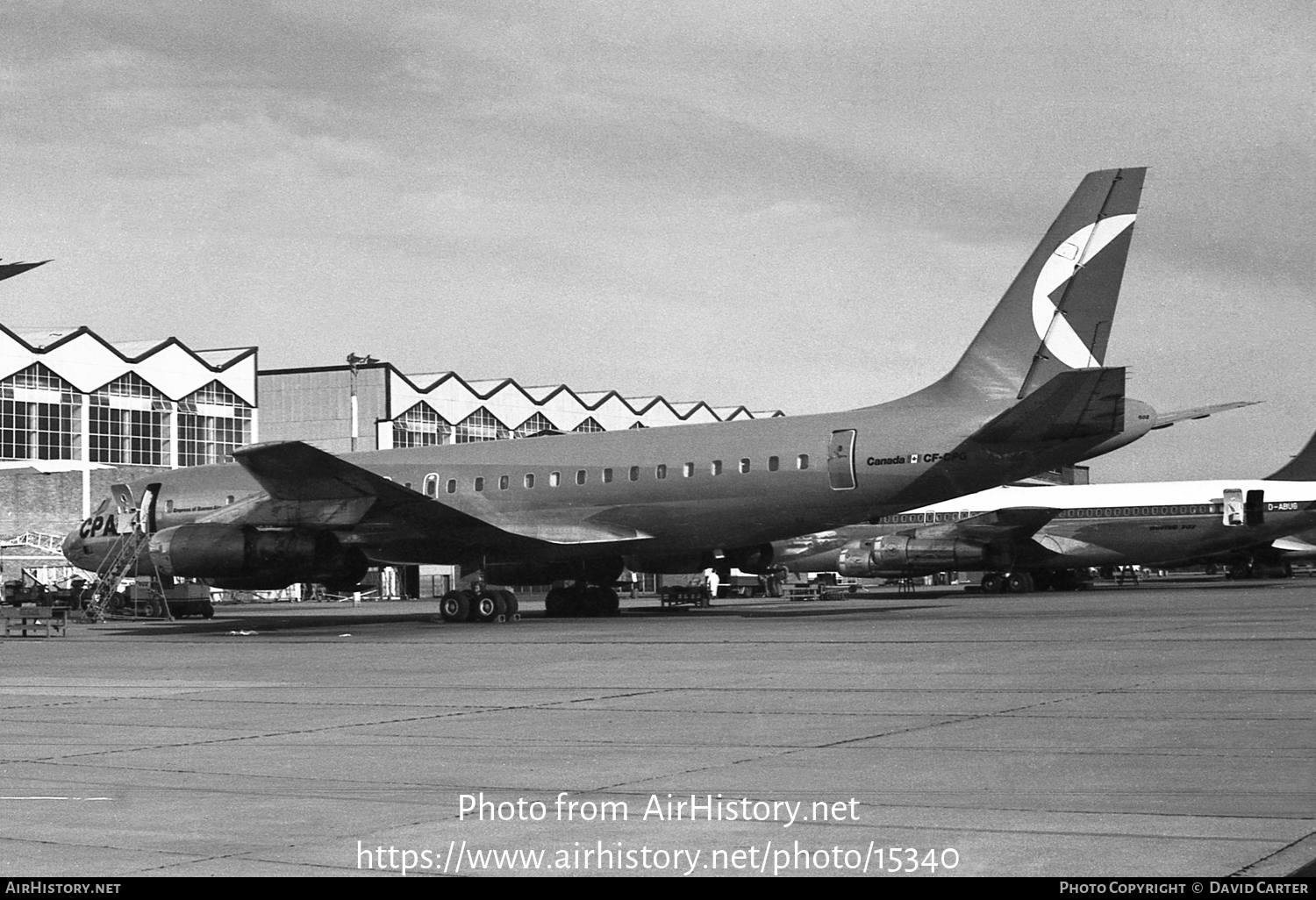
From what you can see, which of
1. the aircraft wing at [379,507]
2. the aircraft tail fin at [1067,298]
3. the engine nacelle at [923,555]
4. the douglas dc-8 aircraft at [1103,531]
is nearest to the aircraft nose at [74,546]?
the aircraft wing at [379,507]

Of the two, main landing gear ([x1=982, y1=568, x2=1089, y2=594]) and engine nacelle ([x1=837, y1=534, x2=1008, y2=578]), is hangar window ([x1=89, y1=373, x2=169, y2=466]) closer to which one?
engine nacelle ([x1=837, y1=534, x2=1008, y2=578])

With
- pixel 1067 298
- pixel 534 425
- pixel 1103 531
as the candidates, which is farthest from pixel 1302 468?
pixel 534 425

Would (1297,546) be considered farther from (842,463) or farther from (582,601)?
(842,463)

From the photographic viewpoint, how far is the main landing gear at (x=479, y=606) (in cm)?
3070

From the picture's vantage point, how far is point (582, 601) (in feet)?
112

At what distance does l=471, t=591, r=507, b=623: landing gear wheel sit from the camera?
101 feet

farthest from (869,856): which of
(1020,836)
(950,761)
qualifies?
(950,761)

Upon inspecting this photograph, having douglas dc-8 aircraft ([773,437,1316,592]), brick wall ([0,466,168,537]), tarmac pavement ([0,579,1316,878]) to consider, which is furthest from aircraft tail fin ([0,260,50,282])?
brick wall ([0,466,168,537])

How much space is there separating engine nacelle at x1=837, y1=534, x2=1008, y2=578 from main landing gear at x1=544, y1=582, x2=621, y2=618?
22.1 metres

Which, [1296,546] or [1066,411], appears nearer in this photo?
[1066,411]

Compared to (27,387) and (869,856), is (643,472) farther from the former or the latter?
(27,387)

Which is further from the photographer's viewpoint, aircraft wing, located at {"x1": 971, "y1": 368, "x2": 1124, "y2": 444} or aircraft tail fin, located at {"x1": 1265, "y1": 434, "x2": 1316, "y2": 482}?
aircraft tail fin, located at {"x1": 1265, "y1": 434, "x2": 1316, "y2": 482}

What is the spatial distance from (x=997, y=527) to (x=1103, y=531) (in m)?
3.92

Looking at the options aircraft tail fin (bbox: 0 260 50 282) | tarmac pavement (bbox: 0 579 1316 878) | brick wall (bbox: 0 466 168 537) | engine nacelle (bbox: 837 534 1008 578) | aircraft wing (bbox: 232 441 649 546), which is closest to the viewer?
tarmac pavement (bbox: 0 579 1316 878)
